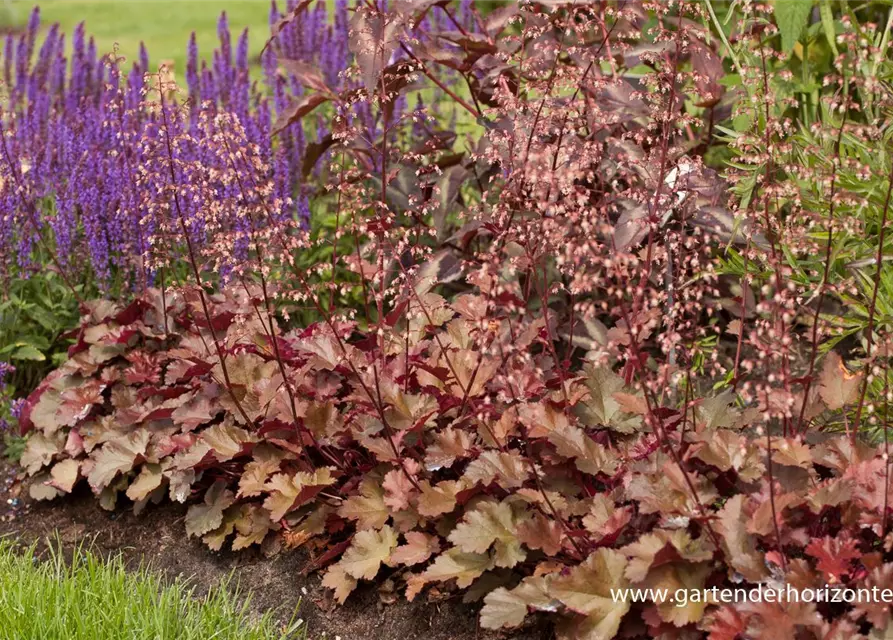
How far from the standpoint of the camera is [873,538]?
101 inches

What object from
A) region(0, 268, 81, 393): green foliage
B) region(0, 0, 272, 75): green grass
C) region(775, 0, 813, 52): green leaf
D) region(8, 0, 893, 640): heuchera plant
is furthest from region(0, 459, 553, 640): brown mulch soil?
region(0, 0, 272, 75): green grass

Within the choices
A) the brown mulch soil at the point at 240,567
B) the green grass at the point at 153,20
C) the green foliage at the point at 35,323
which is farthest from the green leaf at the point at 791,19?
the green grass at the point at 153,20

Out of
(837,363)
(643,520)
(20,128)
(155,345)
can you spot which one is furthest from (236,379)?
(20,128)

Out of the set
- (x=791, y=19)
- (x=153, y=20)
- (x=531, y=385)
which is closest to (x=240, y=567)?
(x=531, y=385)

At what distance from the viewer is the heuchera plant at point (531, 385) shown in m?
2.44

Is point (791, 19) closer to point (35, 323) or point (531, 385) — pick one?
point (531, 385)

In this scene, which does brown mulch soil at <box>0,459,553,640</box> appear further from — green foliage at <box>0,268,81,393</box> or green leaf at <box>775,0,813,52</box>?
green leaf at <box>775,0,813,52</box>

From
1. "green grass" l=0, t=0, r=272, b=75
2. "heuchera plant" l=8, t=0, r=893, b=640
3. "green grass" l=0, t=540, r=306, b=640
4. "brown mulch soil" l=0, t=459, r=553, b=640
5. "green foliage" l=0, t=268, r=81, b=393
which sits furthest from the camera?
"green grass" l=0, t=0, r=272, b=75

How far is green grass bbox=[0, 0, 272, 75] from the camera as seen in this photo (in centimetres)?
1101

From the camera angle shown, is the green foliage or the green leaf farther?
the green foliage

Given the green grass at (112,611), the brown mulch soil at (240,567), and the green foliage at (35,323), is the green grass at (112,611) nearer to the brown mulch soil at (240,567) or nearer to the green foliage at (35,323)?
the brown mulch soil at (240,567)

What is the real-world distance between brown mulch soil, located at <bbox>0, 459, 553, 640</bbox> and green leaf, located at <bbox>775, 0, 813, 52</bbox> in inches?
89.8

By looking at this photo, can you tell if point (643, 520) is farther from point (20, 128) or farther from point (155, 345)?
point (20, 128)

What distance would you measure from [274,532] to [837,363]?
1731 millimetres
